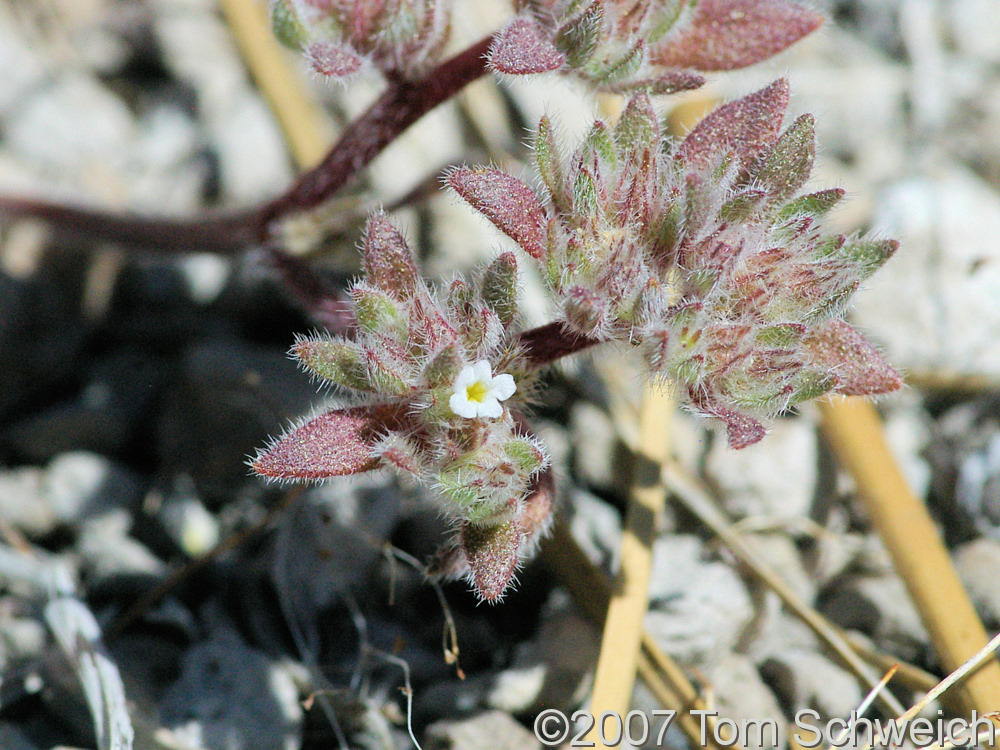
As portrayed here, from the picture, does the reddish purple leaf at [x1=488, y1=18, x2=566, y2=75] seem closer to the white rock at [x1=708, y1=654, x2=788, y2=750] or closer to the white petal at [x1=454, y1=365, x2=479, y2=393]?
the white petal at [x1=454, y1=365, x2=479, y2=393]

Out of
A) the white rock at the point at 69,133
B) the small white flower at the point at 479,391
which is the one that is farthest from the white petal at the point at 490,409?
the white rock at the point at 69,133

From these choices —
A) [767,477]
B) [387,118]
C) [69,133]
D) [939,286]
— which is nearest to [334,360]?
[387,118]

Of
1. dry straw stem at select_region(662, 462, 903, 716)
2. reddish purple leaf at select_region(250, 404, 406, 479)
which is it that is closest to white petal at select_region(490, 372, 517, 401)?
reddish purple leaf at select_region(250, 404, 406, 479)

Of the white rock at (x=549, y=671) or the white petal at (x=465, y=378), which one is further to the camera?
the white rock at (x=549, y=671)

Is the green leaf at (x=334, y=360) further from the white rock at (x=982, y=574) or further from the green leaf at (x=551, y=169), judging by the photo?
the white rock at (x=982, y=574)

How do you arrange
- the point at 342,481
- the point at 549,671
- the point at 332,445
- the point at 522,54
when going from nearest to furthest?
the point at 332,445 → the point at 522,54 → the point at 549,671 → the point at 342,481

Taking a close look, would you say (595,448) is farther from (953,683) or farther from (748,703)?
(953,683)
